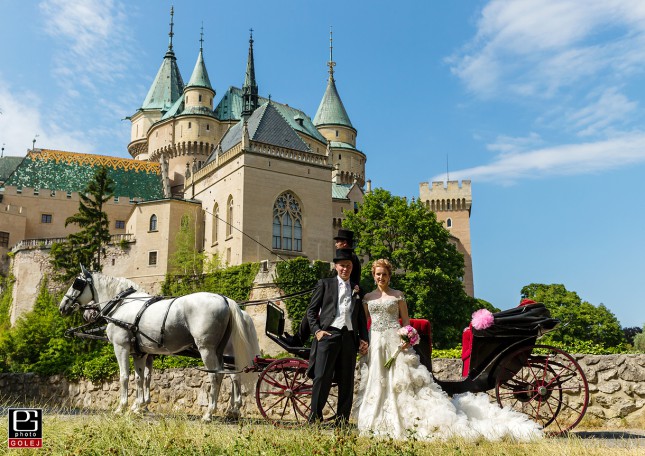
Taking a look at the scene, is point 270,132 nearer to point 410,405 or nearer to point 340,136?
point 340,136

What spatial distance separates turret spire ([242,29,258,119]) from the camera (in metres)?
57.2

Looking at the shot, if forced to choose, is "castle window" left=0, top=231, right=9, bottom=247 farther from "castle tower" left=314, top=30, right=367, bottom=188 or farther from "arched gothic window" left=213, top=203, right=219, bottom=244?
"castle tower" left=314, top=30, right=367, bottom=188

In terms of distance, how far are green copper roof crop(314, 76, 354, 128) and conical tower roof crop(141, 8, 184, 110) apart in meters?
15.9

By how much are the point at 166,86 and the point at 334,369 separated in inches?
2759

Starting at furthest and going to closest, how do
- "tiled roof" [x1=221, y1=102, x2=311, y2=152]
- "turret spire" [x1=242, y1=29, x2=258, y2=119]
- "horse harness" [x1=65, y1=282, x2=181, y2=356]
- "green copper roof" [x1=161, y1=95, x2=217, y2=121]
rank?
1. "green copper roof" [x1=161, y1=95, x2=217, y2=121]
2. "turret spire" [x1=242, y1=29, x2=258, y2=119]
3. "tiled roof" [x1=221, y1=102, x2=311, y2=152]
4. "horse harness" [x1=65, y1=282, x2=181, y2=356]

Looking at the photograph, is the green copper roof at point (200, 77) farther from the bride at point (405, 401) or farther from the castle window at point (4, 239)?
the bride at point (405, 401)

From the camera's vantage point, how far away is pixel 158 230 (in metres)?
46.4

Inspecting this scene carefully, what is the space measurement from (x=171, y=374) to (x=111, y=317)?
15.1ft

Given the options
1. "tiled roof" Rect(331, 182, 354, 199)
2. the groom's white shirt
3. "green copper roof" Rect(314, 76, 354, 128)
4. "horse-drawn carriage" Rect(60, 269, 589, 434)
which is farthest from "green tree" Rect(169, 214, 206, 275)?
the groom's white shirt

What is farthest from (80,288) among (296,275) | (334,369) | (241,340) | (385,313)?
(296,275)

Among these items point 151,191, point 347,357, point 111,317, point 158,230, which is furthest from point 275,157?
point 347,357

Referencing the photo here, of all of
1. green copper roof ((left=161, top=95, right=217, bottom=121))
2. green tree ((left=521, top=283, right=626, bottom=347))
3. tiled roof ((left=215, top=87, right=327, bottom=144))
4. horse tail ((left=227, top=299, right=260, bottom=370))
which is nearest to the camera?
horse tail ((left=227, top=299, right=260, bottom=370))

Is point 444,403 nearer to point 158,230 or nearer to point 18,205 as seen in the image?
point 158,230

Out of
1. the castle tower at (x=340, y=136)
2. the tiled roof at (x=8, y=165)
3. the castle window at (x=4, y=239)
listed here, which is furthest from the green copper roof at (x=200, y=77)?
the castle window at (x=4, y=239)
